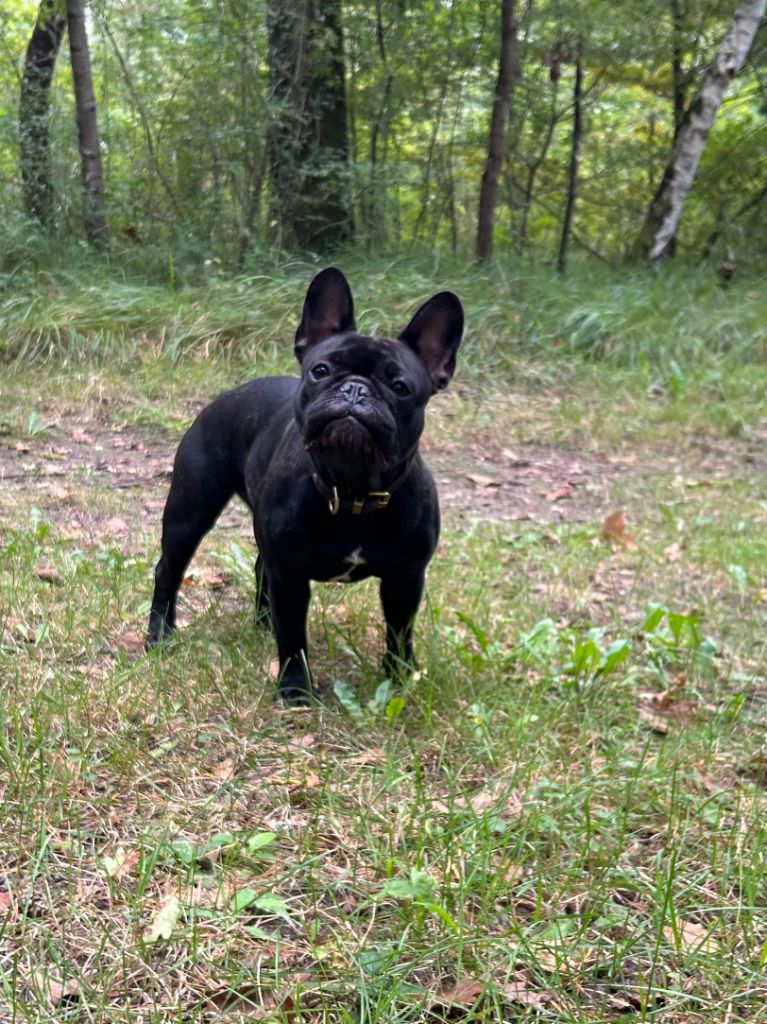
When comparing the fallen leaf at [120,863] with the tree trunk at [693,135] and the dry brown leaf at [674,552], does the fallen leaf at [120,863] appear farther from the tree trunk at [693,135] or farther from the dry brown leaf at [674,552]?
the tree trunk at [693,135]

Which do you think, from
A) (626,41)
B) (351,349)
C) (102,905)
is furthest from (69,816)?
(626,41)

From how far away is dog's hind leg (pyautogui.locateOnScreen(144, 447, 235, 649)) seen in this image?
346cm

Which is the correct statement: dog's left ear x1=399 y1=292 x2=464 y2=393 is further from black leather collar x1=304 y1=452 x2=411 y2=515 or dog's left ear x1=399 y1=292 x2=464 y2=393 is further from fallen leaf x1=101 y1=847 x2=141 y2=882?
fallen leaf x1=101 y1=847 x2=141 y2=882

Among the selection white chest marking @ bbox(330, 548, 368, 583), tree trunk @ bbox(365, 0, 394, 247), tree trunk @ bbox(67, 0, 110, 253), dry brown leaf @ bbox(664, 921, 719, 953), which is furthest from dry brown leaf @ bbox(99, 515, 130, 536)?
tree trunk @ bbox(365, 0, 394, 247)

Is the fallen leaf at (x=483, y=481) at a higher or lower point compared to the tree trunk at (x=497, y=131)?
lower

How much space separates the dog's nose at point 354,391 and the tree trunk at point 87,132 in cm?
674

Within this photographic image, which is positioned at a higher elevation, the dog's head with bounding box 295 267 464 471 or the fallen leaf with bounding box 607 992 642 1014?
the dog's head with bounding box 295 267 464 471

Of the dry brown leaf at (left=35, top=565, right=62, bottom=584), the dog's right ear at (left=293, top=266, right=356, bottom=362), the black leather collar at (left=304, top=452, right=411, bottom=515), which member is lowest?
the dry brown leaf at (left=35, top=565, right=62, bottom=584)

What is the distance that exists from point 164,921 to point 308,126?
8.57 m

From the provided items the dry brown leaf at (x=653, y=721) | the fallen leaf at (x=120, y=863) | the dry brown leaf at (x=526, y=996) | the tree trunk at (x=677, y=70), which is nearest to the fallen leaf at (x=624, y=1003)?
the dry brown leaf at (x=526, y=996)

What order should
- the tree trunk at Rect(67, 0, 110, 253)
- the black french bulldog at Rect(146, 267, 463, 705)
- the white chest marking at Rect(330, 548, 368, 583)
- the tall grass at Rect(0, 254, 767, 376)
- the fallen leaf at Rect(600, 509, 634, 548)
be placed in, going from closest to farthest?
the black french bulldog at Rect(146, 267, 463, 705)
the white chest marking at Rect(330, 548, 368, 583)
the fallen leaf at Rect(600, 509, 634, 548)
the tall grass at Rect(0, 254, 767, 376)
the tree trunk at Rect(67, 0, 110, 253)

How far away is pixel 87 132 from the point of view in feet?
26.9

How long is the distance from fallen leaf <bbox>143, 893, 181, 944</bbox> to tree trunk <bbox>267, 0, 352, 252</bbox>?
788cm

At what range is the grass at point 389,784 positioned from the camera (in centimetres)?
177
